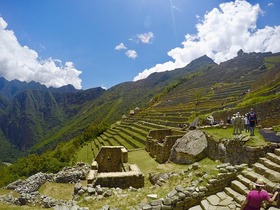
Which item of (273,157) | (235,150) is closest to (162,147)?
(235,150)

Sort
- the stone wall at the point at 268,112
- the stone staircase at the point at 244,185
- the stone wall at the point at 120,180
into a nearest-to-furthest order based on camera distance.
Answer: the stone staircase at the point at 244,185
the stone wall at the point at 120,180
the stone wall at the point at 268,112

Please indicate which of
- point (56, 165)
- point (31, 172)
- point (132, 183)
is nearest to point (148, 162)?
point (132, 183)

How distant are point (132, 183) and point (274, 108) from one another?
14.4 metres

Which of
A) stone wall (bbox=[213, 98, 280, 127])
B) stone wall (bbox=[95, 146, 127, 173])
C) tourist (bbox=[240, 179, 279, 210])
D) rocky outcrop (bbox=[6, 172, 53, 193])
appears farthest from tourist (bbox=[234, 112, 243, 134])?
rocky outcrop (bbox=[6, 172, 53, 193])

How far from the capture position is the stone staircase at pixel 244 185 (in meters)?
7.25

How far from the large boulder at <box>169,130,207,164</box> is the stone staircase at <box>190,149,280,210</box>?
6038 mm

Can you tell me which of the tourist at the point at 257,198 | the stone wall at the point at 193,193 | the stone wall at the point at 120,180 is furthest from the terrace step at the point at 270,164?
the stone wall at the point at 120,180

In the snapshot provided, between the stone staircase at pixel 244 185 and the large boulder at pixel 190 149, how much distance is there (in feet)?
19.8

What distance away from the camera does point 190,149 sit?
15445 millimetres

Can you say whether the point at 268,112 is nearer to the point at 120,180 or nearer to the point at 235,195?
the point at 120,180

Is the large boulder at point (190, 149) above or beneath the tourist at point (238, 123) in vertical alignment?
beneath

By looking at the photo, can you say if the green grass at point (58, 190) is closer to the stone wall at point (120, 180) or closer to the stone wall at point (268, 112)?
the stone wall at point (120, 180)

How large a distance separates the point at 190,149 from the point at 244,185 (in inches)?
296

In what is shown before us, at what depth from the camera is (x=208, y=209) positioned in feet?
23.8
